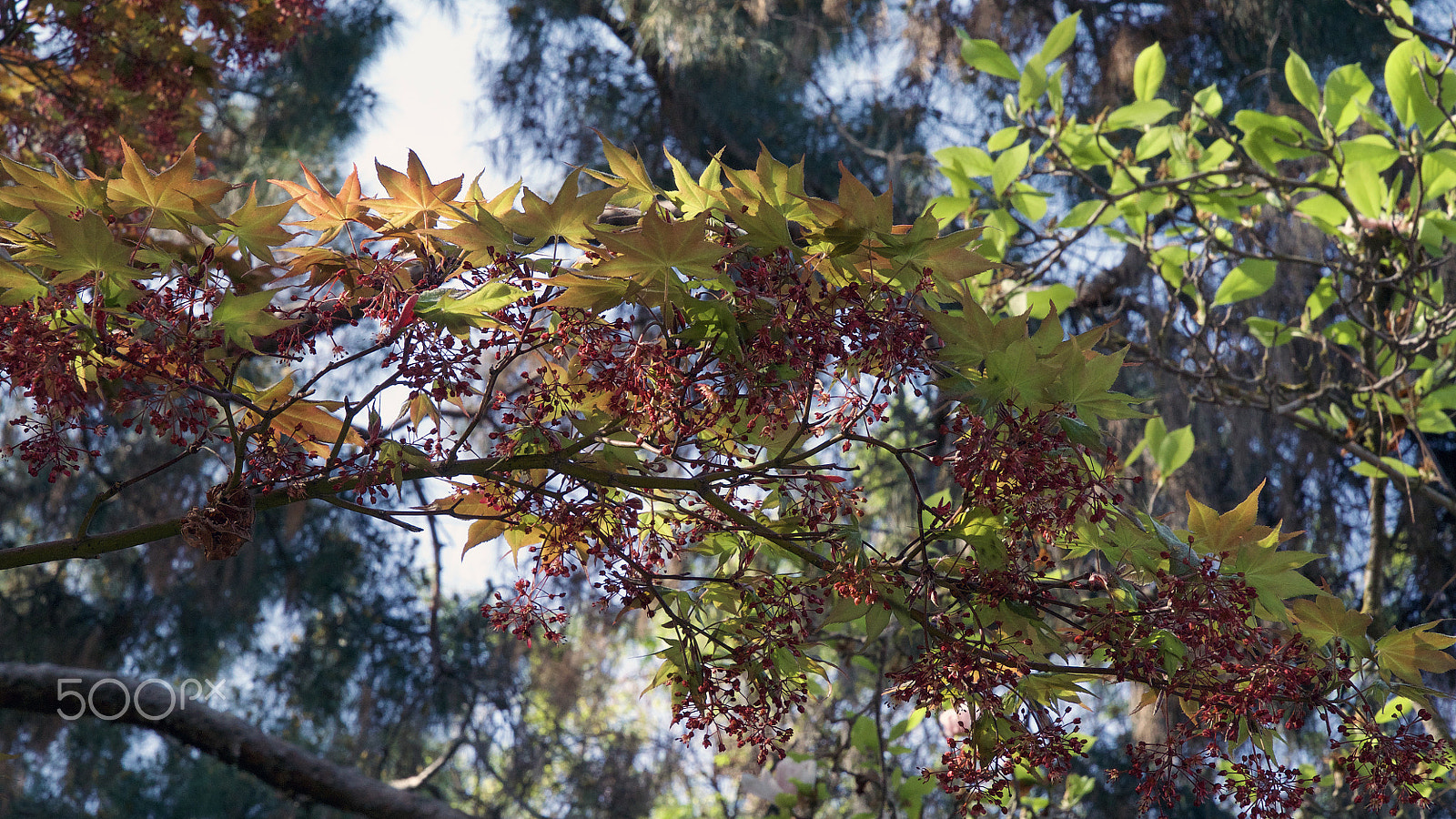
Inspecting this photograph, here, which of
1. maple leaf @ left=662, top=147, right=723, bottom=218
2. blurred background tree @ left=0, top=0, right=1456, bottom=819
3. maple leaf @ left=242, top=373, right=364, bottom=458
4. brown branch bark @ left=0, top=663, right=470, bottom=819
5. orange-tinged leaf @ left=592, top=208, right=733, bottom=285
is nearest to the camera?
orange-tinged leaf @ left=592, top=208, right=733, bottom=285

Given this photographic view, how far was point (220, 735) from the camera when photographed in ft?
8.59

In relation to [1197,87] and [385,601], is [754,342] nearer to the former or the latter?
[1197,87]

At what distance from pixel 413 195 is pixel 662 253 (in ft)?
0.88

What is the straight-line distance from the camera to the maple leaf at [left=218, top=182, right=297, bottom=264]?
0.89 m

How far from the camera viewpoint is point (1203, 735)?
0.88 meters

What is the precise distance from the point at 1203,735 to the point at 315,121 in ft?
17.1

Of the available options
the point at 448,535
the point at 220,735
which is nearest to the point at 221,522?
the point at 220,735

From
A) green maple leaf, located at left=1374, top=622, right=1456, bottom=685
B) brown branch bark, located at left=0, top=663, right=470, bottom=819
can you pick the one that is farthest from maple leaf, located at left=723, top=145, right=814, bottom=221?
brown branch bark, located at left=0, top=663, right=470, bottom=819

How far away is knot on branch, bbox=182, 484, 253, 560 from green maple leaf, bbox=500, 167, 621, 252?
311mm

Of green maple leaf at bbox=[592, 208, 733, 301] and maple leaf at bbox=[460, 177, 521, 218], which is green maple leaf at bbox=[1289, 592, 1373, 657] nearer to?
green maple leaf at bbox=[592, 208, 733, 301]

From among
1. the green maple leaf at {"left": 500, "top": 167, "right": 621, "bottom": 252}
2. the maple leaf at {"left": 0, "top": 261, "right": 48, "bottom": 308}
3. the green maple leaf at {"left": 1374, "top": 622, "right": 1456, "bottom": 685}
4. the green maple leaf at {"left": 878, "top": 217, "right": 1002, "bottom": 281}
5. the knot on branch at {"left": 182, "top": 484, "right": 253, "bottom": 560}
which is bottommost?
the knot on branch at {"left": 182, "top": 484, "right": 253, "bottom": 560}

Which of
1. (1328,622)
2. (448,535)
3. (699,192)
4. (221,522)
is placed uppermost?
(448,535)

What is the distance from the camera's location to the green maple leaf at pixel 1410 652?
917mm

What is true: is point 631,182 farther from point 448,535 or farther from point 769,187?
point 448,535
